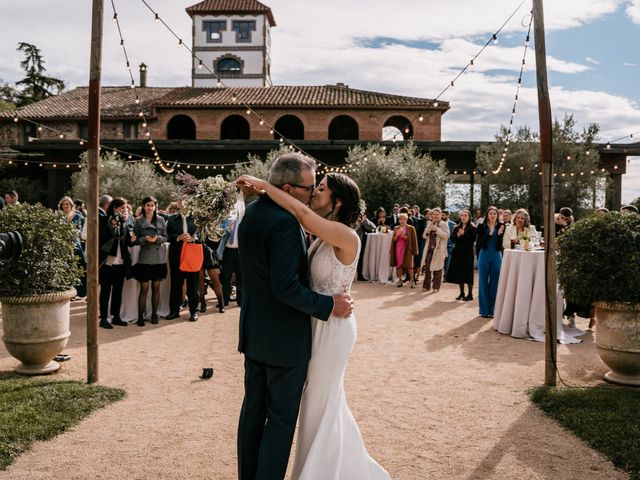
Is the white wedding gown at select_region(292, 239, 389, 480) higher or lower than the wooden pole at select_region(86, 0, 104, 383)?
lower

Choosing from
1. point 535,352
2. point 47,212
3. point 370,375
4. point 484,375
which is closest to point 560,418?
point 484,375

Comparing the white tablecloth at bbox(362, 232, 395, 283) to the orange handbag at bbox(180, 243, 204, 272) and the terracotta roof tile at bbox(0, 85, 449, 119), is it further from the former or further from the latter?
the terracotta roof tile at bbox(0, 85, 449, 119)

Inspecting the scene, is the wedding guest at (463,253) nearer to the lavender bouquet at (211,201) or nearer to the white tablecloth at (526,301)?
the white tablecloth at (526,301)

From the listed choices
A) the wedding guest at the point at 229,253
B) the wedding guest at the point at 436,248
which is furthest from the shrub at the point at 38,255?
the wedding guest at the point at 436,248

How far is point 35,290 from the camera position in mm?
5488

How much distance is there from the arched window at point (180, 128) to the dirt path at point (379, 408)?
89.6 ft

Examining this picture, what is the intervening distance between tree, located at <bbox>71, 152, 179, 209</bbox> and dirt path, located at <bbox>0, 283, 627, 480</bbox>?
17.8 m

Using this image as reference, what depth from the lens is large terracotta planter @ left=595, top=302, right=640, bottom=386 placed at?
530 centimetres

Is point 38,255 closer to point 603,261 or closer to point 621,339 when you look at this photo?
point 603,261

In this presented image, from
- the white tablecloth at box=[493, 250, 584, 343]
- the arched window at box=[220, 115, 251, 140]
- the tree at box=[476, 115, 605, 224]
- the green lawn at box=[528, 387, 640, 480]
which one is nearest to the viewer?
the green lawn at box=[528, 387, 640, 480]

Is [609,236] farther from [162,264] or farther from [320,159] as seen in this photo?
[320,159]

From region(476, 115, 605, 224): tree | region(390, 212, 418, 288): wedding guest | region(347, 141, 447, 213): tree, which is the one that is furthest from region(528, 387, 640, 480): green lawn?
region(476, 115, 605, 224): tree

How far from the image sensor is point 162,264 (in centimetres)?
845

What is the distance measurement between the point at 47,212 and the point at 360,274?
33.1 ft
